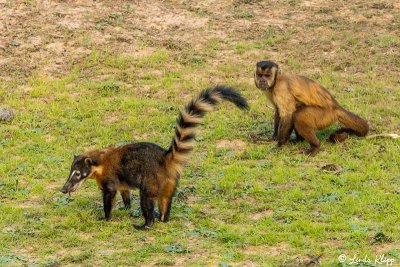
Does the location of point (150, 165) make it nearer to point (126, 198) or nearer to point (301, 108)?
point (126, 198)

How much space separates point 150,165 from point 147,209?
57 centimetres

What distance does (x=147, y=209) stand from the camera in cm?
1032

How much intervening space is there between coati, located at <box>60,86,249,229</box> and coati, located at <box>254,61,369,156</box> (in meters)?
2.62

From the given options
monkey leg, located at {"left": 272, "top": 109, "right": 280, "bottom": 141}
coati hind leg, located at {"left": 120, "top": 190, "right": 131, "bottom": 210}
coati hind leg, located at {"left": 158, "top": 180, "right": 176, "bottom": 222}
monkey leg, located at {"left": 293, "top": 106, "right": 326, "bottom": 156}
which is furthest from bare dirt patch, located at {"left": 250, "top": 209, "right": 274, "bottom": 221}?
monkey leg, located at {"left": 272, "top": 109, "right": 280, "bottom": 141}

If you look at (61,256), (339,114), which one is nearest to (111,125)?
(339,114)

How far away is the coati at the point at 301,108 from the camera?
13188 mm

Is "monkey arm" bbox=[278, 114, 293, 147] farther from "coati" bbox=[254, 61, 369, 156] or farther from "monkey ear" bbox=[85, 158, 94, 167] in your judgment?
"monkey ear" bbox=[85, 158, 94, 167]

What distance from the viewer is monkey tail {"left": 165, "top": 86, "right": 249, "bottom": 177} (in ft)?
34.0

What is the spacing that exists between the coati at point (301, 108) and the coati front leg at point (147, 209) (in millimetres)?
3616

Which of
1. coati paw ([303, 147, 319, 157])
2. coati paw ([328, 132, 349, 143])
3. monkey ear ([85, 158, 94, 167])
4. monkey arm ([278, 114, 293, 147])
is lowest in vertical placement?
coati paw ([303, 147, 319, 157])

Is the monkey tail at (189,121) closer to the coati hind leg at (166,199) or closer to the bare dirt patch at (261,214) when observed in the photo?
the coati hind leg at (166,199)

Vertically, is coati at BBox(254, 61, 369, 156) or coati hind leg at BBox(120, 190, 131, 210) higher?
coati at BBox(254, 61, 369, 156)

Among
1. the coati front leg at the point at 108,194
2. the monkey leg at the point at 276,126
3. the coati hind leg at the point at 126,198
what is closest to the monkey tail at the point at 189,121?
the coati front leg at the point at 108,194

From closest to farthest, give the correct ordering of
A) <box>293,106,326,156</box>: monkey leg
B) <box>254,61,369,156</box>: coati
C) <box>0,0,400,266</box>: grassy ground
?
1. <box>0,0,400,266</box>: grassy ground
2. <box>293,106,326,156</box>: monkey leg
3. <box>254,61,369,156</box>: coati
